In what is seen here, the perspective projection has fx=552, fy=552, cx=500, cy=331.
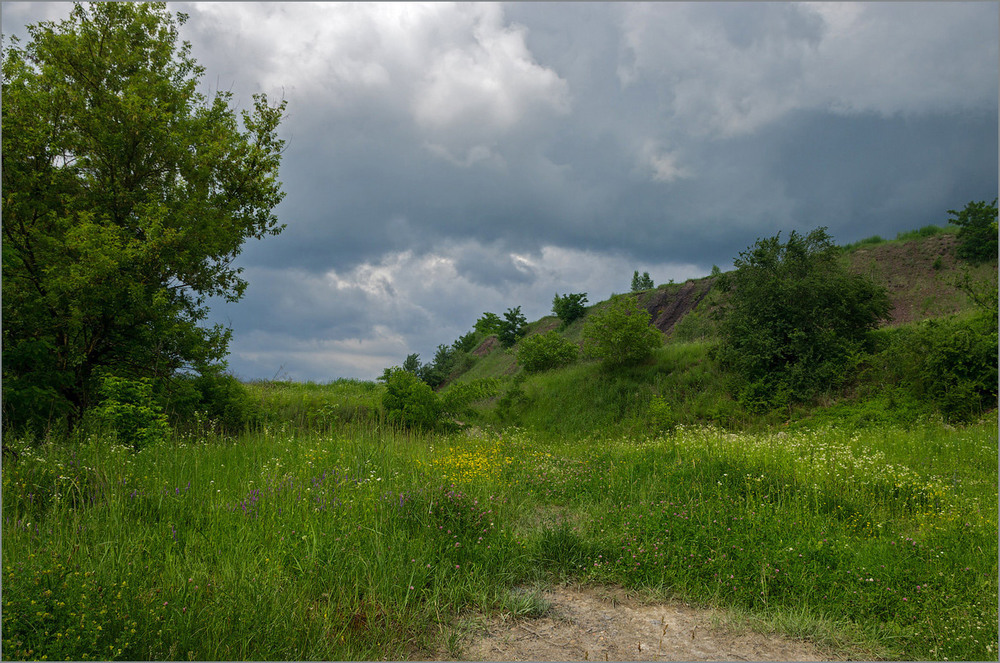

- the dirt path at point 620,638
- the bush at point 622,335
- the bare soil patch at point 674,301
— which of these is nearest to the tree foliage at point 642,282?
the bare soil patch at point 674,301

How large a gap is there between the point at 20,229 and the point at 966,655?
16.0 metres

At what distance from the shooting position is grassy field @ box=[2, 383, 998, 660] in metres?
3.61

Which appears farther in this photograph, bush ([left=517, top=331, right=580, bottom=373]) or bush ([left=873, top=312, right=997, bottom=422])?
bush ([left=517, top=331, right=580, bottom=373])

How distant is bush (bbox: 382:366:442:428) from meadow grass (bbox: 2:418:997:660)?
19.4 feet

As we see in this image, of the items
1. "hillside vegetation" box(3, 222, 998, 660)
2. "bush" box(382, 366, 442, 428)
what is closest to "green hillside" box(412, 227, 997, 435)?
"bush" box(382, 366, 442, 428)

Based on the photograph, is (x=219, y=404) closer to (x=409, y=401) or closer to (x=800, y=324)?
(x=409, y=401)

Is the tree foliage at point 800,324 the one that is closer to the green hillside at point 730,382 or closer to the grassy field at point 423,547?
the green hillside at point 730,382

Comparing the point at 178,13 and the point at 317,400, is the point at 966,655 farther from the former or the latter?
the point at 178,13

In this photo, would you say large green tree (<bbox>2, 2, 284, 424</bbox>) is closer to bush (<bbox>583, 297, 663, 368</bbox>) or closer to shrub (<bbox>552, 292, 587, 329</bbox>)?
bush (<bbox>583, 297, 663, 368</bbox>)

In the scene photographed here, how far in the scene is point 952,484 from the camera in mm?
8188

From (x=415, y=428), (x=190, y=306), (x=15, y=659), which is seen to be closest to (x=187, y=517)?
(x=15, y=659)

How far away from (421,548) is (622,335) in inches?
665

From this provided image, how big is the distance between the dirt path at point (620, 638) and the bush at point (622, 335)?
16.5 meters

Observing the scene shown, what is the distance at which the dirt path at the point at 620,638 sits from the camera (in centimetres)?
389
